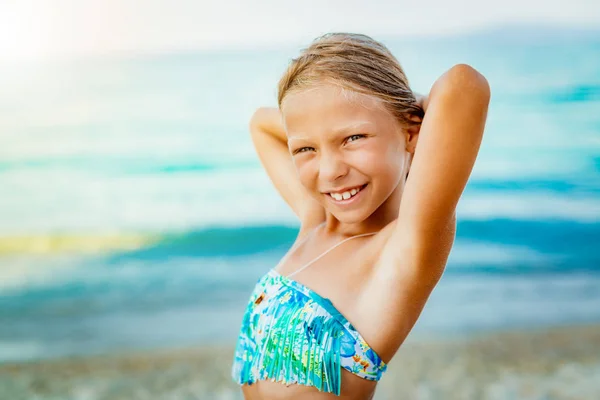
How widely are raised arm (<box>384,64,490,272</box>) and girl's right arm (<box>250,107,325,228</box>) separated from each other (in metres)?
0.69

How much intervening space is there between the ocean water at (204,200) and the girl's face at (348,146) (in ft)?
15.5

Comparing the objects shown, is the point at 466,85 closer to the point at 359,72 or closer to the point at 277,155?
the point at 359,72

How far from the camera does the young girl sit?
1604 mm

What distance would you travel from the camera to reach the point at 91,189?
11.1 metres

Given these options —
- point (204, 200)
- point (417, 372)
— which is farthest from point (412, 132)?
point (204, 200)

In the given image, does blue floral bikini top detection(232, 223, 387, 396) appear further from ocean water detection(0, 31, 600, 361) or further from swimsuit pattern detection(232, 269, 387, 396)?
ocean water detection(0, 31, 600, 361)

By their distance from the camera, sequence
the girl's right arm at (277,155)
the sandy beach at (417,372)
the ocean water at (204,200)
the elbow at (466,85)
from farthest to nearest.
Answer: the ocean water at (204,200) → the sandy beach at (417,372) → the girl's right arm at (277,155) → the elbow at (466,85)

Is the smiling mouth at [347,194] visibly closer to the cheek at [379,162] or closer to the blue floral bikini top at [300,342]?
the cheek at [379,162]

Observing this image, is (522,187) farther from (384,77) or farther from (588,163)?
(384,77)

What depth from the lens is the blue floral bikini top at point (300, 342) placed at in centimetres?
167

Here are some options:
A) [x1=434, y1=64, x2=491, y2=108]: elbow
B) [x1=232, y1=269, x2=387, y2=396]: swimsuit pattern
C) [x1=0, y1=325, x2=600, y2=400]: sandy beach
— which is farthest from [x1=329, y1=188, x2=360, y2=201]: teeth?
[x1=0, y1=325, x2=600, y2=400]: sandy beach

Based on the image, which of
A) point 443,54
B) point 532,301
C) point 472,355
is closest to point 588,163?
point 443,54

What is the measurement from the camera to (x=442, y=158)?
1.50 m

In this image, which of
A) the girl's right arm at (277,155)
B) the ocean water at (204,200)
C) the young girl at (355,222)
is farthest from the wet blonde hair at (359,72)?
the ocean water at (204,200)
